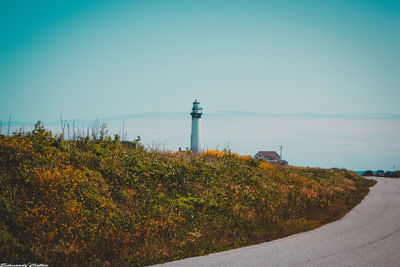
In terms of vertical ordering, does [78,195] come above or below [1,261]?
above

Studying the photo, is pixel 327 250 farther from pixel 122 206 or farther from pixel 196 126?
pixel 196 126

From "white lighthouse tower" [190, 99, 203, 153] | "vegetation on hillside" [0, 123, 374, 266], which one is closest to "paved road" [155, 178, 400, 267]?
"vegetation on hillside" [0, 123, 374, 266]

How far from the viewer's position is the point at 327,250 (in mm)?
8531

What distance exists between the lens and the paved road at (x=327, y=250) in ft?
24.6

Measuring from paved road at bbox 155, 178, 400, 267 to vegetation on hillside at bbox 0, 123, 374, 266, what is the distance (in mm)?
742

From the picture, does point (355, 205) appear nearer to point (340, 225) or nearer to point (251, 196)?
point (340, 225)

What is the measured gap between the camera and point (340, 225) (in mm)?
12273

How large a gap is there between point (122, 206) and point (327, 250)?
6531mm

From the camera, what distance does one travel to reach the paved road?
295 inches

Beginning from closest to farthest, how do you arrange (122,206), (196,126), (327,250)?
(327,250) → (122,206) → (196,126)

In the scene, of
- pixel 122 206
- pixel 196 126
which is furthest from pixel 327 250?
pixel 196 126

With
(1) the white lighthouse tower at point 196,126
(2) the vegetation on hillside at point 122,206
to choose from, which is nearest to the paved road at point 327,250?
(2) the vegetation on hillside at point 122,206

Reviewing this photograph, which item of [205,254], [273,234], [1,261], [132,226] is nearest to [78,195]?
[132,226]

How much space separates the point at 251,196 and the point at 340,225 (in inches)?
154
